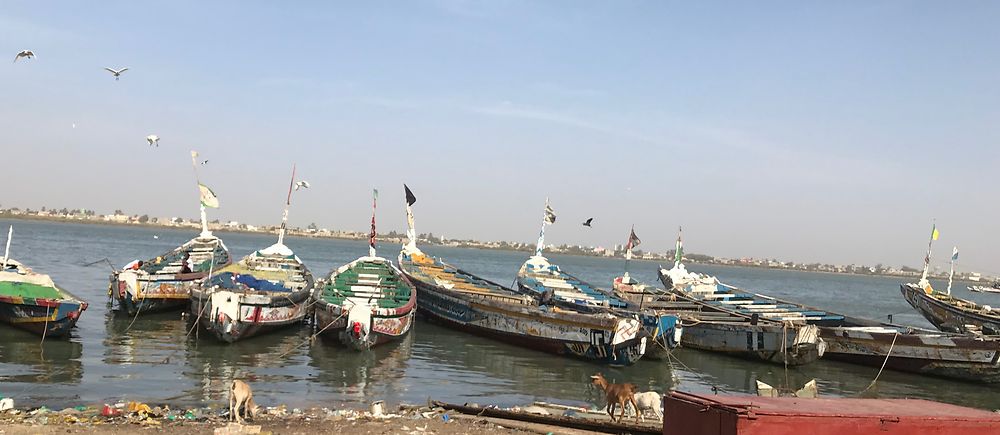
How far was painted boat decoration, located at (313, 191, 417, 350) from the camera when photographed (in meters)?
19.8

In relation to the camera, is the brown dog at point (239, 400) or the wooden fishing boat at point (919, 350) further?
the wooden fishing boat at point (919, 350)

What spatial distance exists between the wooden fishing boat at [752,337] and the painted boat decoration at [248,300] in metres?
11.7

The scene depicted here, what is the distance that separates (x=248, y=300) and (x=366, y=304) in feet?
11.0

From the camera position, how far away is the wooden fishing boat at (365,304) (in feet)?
64.8

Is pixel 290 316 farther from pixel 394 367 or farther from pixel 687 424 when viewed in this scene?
pixel 687 424

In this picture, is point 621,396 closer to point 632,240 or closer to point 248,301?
point 248,301

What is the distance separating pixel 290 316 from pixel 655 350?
1135 cm

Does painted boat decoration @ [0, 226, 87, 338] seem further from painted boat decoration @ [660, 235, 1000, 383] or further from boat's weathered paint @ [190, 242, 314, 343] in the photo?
painted boat decoration @ [660, 235, 1000, 383]

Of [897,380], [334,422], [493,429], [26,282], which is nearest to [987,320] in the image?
[897,380]

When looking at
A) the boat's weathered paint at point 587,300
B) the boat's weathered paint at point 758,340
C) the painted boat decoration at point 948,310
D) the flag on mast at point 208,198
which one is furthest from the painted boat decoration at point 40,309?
the painted boat decoration at point 948,310

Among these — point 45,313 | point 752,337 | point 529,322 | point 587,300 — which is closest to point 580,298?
point 587,300

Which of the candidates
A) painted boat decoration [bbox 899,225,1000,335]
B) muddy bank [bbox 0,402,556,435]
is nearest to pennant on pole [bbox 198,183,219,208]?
muddy bank [bbox 0,402,556,435]

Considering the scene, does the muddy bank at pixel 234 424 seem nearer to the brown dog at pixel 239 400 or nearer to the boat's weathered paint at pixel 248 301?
the brown dog at pixel 239 400

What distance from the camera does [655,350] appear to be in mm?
21250
